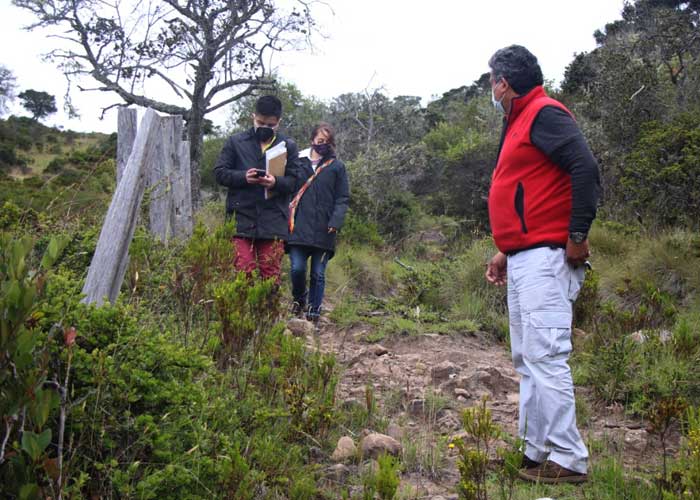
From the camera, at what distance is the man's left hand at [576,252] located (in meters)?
3.13

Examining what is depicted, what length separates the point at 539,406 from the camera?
320 cm

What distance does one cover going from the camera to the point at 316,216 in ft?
21.7

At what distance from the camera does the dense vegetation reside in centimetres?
225

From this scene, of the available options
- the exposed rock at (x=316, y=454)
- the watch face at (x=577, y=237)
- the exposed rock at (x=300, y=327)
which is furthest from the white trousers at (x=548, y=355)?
the exposed rock at (x=300, y=327)

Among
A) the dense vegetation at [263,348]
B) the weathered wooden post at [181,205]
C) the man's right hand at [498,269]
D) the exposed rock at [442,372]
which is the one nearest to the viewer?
the dense vegetation at [263,348]

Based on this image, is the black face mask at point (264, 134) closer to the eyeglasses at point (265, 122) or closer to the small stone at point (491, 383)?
the eyeglasses at point (265, 122)

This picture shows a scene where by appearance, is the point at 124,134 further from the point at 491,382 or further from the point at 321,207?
the point at 491,382

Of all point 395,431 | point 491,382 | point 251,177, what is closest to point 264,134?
point 251,177

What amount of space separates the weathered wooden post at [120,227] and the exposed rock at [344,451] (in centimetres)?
129

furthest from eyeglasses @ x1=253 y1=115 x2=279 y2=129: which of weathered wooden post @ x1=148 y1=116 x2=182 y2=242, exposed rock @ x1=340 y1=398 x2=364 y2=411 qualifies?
exposed rock @ x1=340 y1=398 x2=364 y2=411

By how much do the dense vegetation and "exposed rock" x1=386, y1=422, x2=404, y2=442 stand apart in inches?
5.1

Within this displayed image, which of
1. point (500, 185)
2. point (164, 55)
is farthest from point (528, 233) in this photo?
point (164, 55)

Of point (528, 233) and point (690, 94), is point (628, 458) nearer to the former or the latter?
point (528, 233)

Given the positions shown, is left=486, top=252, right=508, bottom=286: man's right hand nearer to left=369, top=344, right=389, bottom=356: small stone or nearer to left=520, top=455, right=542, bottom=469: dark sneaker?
left=520, top=455, right=542, bottom=469: dark sneaker
